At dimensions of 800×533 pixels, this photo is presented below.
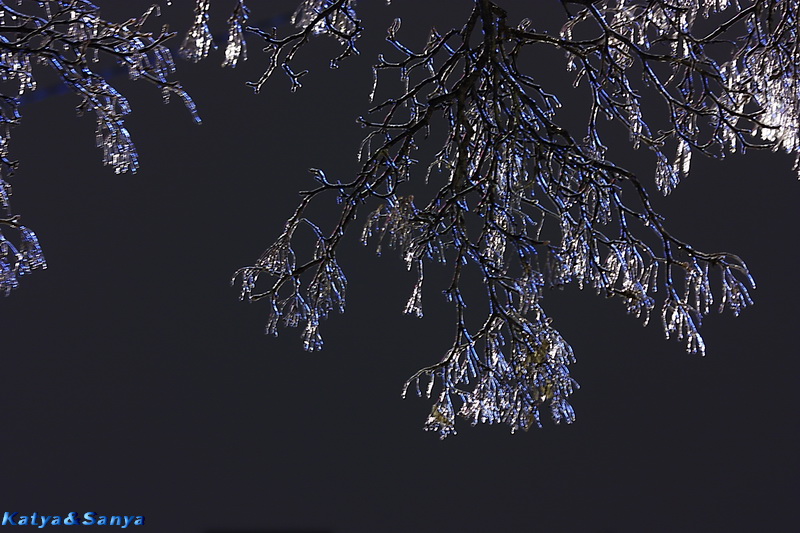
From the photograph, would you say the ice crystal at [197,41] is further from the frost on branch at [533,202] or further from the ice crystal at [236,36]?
the frost on branch at [533,202]

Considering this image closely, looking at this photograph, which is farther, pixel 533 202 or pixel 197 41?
pixel 533 202

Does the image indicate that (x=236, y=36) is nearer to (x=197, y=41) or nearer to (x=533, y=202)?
(x=197, y=41)

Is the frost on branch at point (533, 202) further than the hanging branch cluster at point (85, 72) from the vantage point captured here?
Yes

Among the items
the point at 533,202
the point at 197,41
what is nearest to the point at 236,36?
the point at 197,41

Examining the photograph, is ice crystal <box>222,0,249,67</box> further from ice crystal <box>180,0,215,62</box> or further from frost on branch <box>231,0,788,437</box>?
frost on branch <box>231,0,788,437</box>

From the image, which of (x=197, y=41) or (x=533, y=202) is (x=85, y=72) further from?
(x=533, y=202)

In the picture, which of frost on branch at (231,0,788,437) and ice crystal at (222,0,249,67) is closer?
ice crystal at (222,0,249,67)

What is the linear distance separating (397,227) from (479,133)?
15.4 inches

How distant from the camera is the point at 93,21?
183 centimetres

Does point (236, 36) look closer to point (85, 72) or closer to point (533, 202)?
point (85, 72)

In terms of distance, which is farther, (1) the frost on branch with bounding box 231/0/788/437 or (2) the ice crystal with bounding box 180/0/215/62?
(1) the frost on branch with bounding box 231/0/788/437

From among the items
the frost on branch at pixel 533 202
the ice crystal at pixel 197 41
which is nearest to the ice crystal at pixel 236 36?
the ice crystal at pixel 197 41

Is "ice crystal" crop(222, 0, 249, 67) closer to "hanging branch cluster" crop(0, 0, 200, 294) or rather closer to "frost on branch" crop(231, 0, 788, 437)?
"hanging branch cluster" crop(0, 0, 200, 294)

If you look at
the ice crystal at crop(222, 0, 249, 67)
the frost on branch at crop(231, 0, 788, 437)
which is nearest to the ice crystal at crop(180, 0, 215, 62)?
the ice crystal at crop(222, 0, 249, 67)
